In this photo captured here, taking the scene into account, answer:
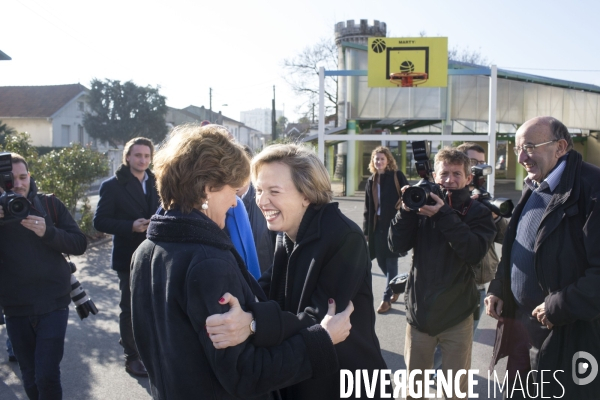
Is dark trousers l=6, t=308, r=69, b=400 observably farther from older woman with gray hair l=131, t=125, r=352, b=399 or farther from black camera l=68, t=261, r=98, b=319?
older woman with gray hair l=131, t=125, r=352, b=399

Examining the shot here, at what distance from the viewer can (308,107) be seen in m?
41.4

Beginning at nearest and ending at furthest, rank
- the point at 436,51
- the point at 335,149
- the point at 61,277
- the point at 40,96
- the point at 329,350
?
the point at 329,350 → the point at 61,277 → the point at 436,51 → the point at 335,149 → the point at 40,96

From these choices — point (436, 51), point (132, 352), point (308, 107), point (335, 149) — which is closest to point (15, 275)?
point (132, 352)

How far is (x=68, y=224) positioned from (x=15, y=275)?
53cm

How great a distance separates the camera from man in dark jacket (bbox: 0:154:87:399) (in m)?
3.27

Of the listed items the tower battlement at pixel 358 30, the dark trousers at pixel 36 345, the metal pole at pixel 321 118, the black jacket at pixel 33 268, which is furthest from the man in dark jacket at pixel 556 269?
the tower battlement at pixel 358 30

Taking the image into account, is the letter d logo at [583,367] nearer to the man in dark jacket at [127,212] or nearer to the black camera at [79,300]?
the black camera at [79,300]

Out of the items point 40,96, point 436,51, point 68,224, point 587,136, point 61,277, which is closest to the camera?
point 61,277

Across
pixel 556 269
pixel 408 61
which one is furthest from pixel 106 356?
pixel 408 61

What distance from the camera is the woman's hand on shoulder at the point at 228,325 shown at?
153cm

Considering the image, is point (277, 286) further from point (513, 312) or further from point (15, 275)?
point (15, 275)

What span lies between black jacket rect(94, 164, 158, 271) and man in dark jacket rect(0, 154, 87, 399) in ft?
3.15

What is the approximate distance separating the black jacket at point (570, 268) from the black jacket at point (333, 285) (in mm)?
1118

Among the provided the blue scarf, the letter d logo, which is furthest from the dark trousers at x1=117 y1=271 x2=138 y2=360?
the letter d logo
